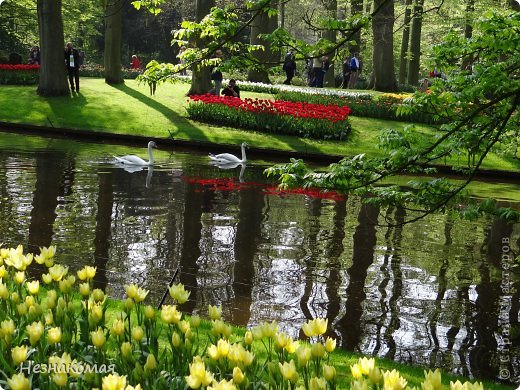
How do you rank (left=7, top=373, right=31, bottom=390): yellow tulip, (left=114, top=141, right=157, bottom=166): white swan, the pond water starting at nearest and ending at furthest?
(left=7, top=373, right=31, bottom=390): yellow tulip < the pond water < (left=114, top=141, right=157, bottom=166): white swan

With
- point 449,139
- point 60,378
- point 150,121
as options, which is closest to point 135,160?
point 150,121

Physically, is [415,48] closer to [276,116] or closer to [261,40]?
[261,40]

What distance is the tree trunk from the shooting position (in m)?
23.5

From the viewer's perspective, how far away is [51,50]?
23688 mm

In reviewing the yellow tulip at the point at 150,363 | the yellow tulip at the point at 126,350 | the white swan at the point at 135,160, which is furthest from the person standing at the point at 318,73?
the yellow tulip at the point at 150,363

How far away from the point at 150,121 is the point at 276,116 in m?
3.85

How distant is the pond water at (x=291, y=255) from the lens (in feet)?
21.9

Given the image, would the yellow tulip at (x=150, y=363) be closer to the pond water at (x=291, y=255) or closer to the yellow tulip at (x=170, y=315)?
the yellow tulip at (x=170, y=315)

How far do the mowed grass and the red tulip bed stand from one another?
35 centimetres

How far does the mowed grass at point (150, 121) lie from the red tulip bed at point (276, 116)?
0.35m

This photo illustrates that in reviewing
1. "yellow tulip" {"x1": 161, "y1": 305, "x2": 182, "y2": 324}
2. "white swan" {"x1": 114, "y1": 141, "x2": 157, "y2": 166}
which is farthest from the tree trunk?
"yellow tulip" {"x1": 161, "y1": 305, "x2": 182, "y2": 324}

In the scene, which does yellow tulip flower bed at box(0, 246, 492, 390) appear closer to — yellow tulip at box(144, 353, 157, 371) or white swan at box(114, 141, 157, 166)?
yellow tulip at box(144, 353, 157, 371)

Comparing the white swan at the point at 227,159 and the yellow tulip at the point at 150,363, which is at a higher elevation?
the yellow tulip at the point at 150,363

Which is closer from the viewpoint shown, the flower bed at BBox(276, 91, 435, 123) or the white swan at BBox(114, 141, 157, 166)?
the white swan at BBox(114, 141, 157, 166)
